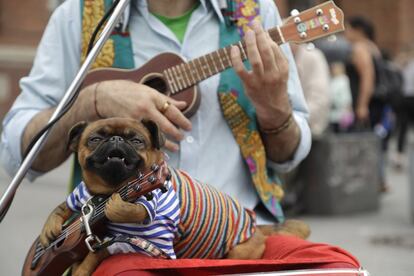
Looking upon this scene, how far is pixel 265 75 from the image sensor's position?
2.56 meters

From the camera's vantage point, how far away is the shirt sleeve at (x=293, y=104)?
287cm

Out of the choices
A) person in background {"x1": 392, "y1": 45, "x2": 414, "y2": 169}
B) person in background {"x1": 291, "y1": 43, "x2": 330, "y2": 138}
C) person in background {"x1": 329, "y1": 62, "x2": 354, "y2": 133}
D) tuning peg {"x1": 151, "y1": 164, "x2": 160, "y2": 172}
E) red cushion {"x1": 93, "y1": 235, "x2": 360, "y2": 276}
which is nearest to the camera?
red cushion {"x1": 93, "y1": 235, "x2": 360, "y2": 276}

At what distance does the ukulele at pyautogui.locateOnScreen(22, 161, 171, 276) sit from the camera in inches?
85.3

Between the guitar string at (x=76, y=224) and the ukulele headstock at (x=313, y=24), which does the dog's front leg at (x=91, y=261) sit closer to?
the guitar string at (x=76, y=224)

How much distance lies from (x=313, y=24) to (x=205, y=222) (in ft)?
2.40

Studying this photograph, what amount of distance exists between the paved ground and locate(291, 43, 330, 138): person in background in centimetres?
96

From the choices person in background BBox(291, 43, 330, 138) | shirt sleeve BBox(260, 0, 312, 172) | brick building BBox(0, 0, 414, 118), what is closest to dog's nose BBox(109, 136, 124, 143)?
shirt sleeve BBox(260, 0, 312, 172)

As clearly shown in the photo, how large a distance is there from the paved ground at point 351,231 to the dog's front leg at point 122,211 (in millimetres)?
3687

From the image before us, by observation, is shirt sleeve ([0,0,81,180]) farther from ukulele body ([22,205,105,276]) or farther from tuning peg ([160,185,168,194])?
tuning peg ([160,185,168,194])

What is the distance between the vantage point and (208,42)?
2.87 metres


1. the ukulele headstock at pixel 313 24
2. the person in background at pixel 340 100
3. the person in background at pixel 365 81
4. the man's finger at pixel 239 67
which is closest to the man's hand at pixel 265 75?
the man's finger at pixel 239 67

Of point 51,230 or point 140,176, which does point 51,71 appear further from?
point 140,176

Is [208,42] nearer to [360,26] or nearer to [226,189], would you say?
[226,189]

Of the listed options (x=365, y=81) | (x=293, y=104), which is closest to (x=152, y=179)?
(x=293, y=104)
